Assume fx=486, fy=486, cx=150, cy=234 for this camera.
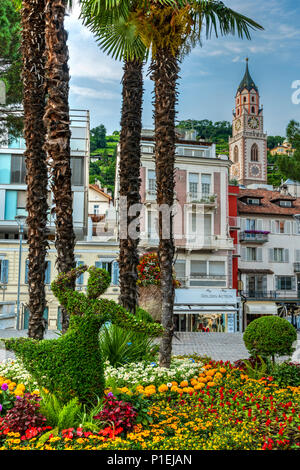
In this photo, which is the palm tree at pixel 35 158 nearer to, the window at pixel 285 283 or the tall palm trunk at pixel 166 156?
the tall palm trunk at pixel 166 156

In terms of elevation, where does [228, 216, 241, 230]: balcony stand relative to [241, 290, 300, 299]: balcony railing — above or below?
above

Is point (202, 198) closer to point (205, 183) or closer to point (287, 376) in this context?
point (205, 183)

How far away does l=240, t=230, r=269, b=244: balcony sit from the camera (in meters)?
41.7

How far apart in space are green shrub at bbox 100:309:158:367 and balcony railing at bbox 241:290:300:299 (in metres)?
32.0

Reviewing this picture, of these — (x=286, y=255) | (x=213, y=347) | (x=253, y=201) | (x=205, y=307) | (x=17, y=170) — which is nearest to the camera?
(x=213, y=347)

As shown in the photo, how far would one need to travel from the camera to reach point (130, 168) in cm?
1136

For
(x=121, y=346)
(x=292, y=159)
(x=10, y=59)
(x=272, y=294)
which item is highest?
(x=10, y=59)

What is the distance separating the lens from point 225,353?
13836 mm

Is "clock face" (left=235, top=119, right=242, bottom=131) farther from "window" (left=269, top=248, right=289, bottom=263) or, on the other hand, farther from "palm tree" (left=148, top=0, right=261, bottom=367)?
Result: "palm tree" (left=148, top=0, right=261, bottom=367)

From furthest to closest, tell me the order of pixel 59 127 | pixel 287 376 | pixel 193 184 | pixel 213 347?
pixel 193 184, pixel 213 347, pixel 59 127, pixel 287 376

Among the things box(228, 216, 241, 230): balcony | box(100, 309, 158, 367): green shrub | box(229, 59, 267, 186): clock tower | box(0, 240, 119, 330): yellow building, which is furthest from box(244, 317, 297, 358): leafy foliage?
box(229, 59, 267, 186): clock tower

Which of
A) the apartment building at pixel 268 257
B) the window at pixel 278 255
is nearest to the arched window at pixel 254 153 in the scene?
the apartment building at pixel 268 257

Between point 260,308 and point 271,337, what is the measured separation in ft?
106

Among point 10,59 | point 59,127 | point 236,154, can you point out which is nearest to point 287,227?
point 10,59
